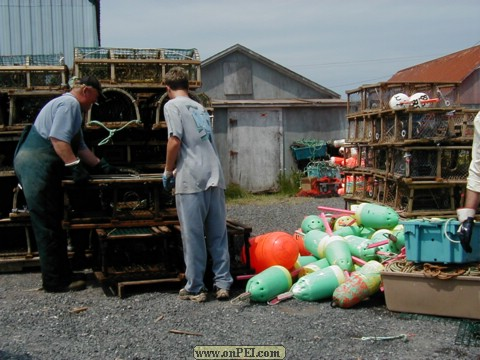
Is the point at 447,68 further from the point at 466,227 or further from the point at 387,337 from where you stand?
the point at 387,337

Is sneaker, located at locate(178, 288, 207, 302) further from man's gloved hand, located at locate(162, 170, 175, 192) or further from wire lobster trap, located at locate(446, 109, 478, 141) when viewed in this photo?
wire lobster trap, located at locate(446, 109, 478, 141)

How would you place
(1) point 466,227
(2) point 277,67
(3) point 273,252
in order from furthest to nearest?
(2) point 277,67 < (3) point 273,252 < (1) point 466,227

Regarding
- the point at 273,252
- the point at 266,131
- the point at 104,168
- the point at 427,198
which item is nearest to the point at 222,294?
the point at 273,252

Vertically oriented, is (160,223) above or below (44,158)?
below

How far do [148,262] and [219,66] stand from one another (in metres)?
14.5

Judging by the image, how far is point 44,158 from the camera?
5930mm

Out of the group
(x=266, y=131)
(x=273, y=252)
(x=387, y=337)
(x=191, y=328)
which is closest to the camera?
(x=387, y=337)

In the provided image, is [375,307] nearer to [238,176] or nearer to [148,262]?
[148,262]

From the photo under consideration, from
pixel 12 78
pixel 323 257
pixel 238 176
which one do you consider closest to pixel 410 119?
pixel 323 257

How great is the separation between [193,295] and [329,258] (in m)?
1.40

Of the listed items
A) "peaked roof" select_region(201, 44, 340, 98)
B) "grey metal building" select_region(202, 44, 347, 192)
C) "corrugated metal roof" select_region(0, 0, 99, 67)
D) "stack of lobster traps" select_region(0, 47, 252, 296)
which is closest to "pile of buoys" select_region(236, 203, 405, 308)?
"stack of lobster traps" select_region(0, 47, 252, 296)

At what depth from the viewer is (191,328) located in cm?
478
